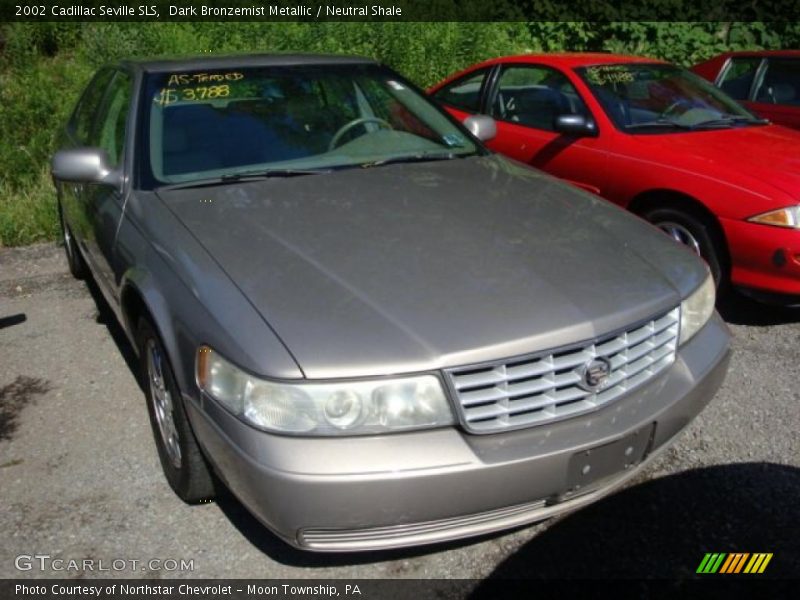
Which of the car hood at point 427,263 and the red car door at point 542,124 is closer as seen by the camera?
the car hood at point 427,263

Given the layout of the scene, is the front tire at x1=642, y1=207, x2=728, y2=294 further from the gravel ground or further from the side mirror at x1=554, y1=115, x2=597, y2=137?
the side mirror at x1=554, y1=115, x2=597, y2=137

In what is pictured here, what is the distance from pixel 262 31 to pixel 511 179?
7.69 meters

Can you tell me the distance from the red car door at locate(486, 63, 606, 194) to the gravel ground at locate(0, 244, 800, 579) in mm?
1729

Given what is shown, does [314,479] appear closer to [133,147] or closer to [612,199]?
[133,147]

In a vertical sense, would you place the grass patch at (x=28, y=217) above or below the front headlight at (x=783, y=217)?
below

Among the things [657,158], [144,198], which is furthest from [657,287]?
[657,158]

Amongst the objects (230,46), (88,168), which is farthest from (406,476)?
(230,46)

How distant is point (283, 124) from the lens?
3.66 meters

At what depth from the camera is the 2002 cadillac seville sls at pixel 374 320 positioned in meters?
2.22

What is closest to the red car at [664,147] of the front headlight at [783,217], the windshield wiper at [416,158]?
the front headlight at [783,217]

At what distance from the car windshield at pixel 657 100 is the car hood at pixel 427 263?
6.66 ft

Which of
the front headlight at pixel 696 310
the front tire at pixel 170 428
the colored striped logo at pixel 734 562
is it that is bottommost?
the colored striped logo at pixel 734 562

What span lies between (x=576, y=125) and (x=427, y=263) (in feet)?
9.63

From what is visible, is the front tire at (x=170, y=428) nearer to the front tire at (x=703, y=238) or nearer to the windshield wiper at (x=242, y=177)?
the windshield wiper at (x=242, y=177)
